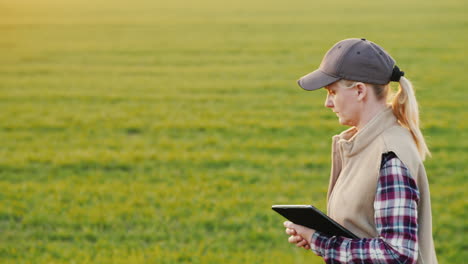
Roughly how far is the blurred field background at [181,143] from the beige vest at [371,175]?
312cm

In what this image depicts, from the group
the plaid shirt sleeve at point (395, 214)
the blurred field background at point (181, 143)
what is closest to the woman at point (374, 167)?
the plaid shirt sleeve at point (395, 214)

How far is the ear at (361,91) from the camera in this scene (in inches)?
97.4

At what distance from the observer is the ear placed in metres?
2.47

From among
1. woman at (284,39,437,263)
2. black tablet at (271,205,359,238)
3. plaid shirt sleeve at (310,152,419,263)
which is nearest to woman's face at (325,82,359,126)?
woman at (284,39,437,263)

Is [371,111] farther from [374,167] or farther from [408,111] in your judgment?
[374,167]

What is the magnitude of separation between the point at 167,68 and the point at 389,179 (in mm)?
14207

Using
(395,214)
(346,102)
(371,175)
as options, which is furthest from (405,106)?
A: (395,214)

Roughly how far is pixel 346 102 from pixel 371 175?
0.34 m

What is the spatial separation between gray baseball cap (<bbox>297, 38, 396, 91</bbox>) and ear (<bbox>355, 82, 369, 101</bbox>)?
30mm

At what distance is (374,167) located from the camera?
2355 mm

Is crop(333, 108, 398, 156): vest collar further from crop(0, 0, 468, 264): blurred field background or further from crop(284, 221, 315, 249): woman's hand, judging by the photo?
crop(0, 0, 468, 264): blurred field background

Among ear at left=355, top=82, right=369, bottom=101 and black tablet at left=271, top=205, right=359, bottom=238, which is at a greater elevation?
ear at left=355, top=82, right=369, bottom=101

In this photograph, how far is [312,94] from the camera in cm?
1250

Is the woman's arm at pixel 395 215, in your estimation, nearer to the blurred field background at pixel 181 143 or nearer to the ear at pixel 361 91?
the ear at pixel 361 91
